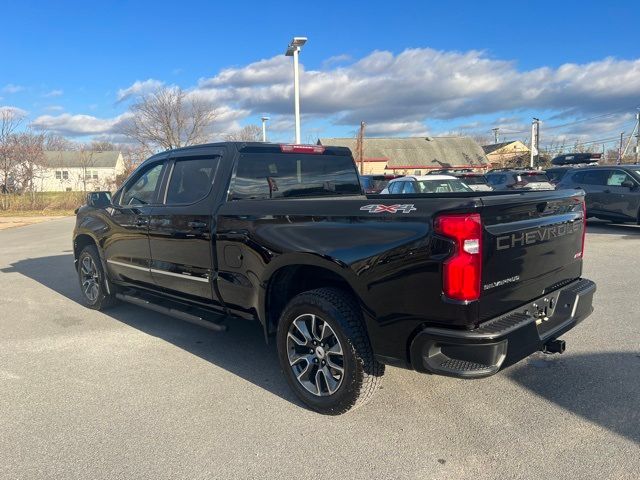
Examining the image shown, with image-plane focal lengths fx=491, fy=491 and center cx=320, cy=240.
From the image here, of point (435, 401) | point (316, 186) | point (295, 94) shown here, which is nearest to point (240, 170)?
point (316, 186)

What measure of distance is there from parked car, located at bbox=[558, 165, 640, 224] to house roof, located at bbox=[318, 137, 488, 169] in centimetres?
4627

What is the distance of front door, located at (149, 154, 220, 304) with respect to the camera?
13.8ft

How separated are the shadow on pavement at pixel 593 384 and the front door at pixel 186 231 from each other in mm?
2683

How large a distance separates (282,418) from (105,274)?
137 inches

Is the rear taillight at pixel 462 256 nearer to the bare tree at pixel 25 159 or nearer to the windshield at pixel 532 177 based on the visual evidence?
the windshield at pixel 532 177

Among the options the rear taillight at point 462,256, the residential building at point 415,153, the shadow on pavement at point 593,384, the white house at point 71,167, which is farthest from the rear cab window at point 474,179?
the white house at point 71,167

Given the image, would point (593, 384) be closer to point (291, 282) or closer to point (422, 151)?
point (291, 282)

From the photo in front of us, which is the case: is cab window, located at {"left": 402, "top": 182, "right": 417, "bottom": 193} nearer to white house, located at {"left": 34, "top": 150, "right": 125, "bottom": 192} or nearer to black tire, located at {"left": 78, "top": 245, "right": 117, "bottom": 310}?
black tire, located at {"left": 78, "top": 245, "right": 117, "bottom": 310}

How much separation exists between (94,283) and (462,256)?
16.6ft

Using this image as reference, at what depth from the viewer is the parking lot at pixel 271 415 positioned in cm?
281

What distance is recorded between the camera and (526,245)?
304 centimetres

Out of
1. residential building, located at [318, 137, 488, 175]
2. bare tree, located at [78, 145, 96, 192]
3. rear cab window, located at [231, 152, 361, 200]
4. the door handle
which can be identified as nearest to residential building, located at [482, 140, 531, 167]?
residential building, located at [318, 137, 488, 175]

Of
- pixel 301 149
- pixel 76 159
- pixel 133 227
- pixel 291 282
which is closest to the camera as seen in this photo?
pixel 291 282

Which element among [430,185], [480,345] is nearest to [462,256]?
[480,345]
